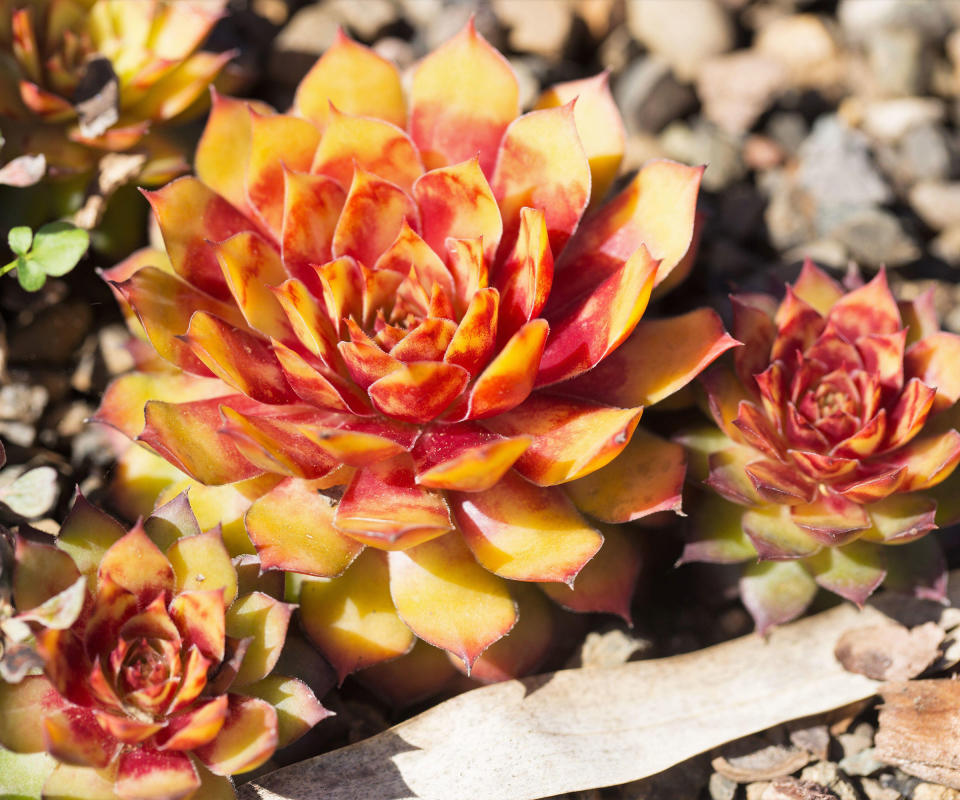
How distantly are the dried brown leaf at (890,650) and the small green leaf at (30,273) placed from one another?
1.93m

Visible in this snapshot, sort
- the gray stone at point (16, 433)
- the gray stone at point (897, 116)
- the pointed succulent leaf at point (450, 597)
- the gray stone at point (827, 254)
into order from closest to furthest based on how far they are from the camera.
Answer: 1. the pointed succulent leaf at point (450, 597)
2. the gray stone at point (16, 433)
3. the gray stone at point (827, 254)
4. the gray stone at point (897, 116)

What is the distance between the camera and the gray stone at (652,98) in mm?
3129

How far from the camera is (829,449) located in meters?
2.07

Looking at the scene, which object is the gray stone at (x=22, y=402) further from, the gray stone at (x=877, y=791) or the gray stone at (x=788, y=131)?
the gray stone at (x=788, y=131)

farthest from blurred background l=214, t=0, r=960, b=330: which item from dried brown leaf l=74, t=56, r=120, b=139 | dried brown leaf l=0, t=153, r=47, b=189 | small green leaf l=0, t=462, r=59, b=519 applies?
small green leaf l=0, t=462, r=59, b=519

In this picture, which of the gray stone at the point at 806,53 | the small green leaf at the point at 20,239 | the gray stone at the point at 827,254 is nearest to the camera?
the small green leaf at the point at 20,239

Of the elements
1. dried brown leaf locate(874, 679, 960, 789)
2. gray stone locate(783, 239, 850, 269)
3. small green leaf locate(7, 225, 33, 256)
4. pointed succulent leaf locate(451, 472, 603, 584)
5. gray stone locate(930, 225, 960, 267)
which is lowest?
dried brown leaf locate(874, 679, 960, 789)

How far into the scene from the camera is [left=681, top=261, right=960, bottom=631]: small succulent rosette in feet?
6.53

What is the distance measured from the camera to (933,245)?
10.0 ft

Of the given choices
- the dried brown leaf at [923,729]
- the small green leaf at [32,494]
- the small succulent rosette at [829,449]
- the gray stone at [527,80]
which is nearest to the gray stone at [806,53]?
the gray stone at [527,80]

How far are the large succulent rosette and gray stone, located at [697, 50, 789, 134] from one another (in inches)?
44.9

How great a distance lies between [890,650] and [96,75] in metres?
2.26

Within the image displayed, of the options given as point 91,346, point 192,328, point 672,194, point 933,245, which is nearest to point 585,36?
point 933,245

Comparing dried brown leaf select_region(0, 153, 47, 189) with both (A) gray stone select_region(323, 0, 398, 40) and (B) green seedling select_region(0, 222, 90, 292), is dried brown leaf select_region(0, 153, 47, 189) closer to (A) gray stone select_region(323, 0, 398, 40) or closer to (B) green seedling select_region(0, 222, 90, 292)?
(B) green seedling select_region(0, 222, 90, 292)
